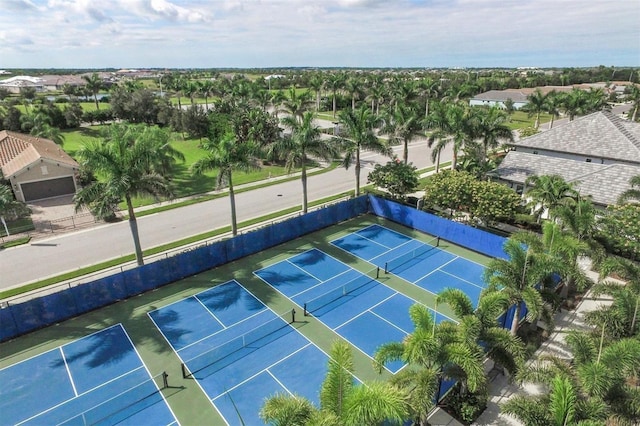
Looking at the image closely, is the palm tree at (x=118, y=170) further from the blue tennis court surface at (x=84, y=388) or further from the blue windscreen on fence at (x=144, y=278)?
the blue tennis court surface at (x=84, y=388)

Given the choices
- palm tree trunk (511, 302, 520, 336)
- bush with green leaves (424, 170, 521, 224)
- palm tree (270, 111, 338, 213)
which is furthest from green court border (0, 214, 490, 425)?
palm tree (270, 111, 338, 213)

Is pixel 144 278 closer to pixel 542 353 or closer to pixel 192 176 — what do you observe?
pixel 542 353

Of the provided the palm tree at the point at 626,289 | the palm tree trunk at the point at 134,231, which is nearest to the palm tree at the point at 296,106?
the palm tree trunk at the point at 134,231

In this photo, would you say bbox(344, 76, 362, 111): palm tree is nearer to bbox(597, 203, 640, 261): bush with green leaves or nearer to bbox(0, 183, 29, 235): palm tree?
bbox(597, 203, 640, 261): bush with green leaves

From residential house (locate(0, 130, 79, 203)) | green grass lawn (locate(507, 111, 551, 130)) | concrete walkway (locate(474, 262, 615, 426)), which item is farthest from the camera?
green grass lawn (locate(507, 111, 551, 130))

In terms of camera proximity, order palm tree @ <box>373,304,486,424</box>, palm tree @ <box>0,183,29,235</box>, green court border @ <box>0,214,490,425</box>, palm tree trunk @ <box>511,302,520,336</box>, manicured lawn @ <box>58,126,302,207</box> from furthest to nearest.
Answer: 1. manicured lawn @ <box>58,126,302,207</box>
2. palm tree @ <box>0,183,29,235</box>
3. palm tree trunk @ <box>511,302,520,336</box>
4. green court border @ <box>0,214,490,425</box>
5. palm tree @ <box>373,304,486,424</box>

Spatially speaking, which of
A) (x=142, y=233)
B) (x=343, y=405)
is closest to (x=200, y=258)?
(x=142, y=233)
